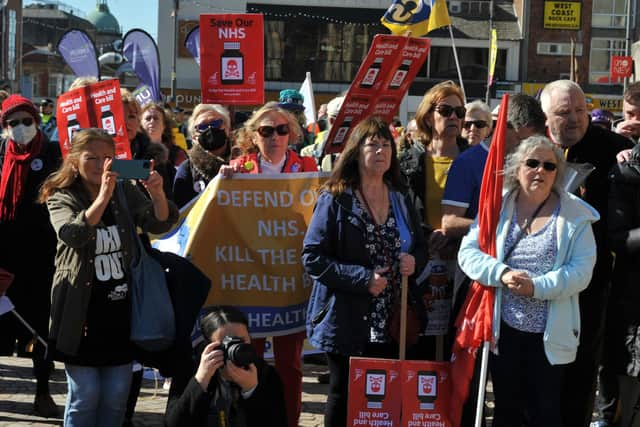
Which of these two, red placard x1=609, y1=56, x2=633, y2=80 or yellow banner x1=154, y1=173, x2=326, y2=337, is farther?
red placard x1=609, y1=56, x2=633, y2=80

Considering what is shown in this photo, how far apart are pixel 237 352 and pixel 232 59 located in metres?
4.65

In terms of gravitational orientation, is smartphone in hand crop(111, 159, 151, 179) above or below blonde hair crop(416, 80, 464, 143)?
below

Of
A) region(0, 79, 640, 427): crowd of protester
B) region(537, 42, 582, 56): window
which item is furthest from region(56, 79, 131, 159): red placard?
region(537, 42, 582, 56): window

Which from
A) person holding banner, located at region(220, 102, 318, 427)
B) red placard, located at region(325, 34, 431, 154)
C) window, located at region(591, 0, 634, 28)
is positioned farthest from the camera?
window, located at region(591, 0, 634, 28)

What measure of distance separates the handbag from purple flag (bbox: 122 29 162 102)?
29.7ft

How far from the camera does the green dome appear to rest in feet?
337

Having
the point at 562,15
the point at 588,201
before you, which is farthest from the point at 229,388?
the point at 562,15

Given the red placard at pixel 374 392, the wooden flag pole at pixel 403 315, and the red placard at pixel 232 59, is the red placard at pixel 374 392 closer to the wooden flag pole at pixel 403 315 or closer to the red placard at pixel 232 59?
the wooden flag pole at pixel 403 315

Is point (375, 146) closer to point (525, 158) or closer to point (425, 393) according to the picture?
point (525, 158)

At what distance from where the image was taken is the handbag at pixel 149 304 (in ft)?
16.4

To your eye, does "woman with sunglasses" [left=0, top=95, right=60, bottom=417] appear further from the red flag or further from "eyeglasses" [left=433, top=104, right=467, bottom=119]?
the red flag

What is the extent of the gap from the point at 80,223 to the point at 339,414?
1690 mm

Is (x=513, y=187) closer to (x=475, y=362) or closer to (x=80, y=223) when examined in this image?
(x=475, y=362)

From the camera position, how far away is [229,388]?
4.30 metres
